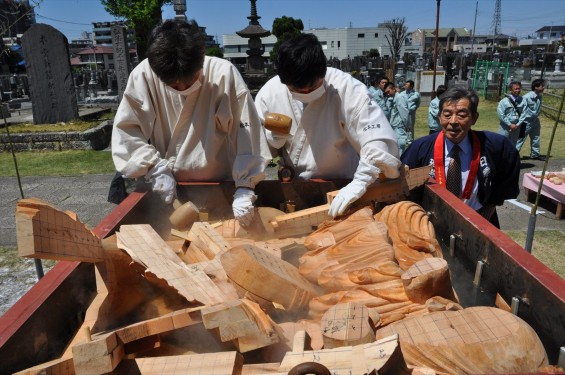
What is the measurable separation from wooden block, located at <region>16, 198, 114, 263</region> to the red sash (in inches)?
81.3

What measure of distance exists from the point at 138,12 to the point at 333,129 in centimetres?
2128

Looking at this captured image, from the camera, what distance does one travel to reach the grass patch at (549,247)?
13.7 ft

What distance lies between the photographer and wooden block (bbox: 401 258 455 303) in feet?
4.87

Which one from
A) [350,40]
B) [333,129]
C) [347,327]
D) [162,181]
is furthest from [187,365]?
[350,40]

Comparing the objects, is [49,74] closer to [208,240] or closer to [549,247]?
[208,240]

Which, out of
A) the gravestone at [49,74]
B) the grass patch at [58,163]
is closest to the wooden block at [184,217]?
the grass patch at [58,163]

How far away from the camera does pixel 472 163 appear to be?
105 inches

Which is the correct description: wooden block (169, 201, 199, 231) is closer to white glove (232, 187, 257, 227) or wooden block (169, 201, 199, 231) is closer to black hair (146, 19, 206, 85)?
white glove (232, 187, 257, 227)

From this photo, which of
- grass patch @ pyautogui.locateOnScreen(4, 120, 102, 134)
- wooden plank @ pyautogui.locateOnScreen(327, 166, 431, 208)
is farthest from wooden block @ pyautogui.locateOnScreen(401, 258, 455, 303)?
grass patch @ pyautogui.locateOnScreen(4, 120, 102, 134)

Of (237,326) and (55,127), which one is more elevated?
(237,326)

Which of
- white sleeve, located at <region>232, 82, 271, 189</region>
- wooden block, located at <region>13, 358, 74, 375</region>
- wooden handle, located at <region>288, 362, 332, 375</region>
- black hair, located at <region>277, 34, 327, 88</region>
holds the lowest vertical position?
wooden block, located at <region>13, 358, 74, 375</region>

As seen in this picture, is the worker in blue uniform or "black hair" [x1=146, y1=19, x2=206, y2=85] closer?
"black hair" [x1=146, y1=19, x2=206, y2=85]

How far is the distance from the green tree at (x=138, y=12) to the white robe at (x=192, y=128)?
65.6 ft

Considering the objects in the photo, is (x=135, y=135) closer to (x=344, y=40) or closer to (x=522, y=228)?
(x=522, y=228)
